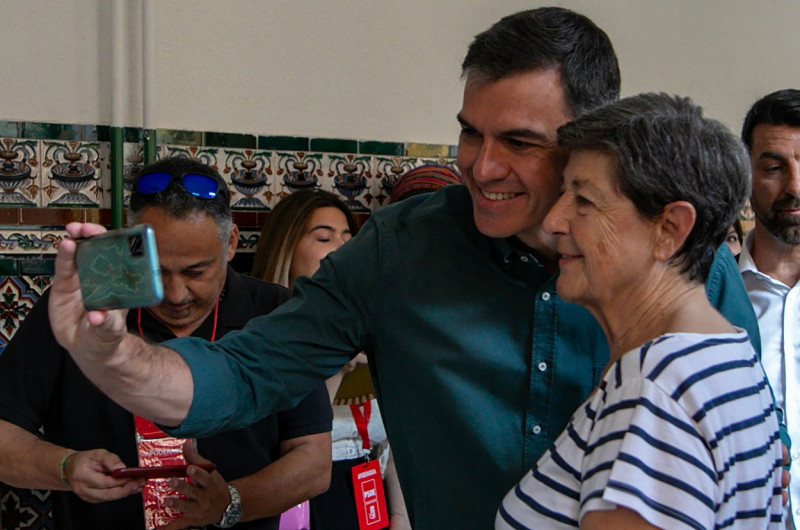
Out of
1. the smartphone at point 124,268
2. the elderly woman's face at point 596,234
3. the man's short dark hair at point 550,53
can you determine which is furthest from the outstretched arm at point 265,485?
the man's short dark hair at point 550,53

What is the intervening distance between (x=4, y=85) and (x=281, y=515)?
1.62 meters

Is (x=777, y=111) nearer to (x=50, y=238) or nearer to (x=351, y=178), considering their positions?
(x=351, y=178)

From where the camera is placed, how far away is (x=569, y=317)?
1446mm

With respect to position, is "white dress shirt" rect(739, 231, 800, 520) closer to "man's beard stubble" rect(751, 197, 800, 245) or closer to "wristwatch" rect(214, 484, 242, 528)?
"man's beard stubble" rect(751, 197, 800, 245)

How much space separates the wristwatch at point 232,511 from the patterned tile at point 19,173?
130 centimetres

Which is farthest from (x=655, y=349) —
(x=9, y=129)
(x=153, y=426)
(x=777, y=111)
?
(x=9, y=129)

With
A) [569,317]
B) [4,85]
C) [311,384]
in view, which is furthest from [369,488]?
[4,85]

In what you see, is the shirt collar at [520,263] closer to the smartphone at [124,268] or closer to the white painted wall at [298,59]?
the smartphone at [124,268]

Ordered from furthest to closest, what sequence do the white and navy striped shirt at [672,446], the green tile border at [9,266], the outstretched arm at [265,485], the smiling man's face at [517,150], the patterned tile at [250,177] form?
the patterned tile at [250,177] → the green tile border at [9,266] → the outstretched arm at [265,485] → the smiling man's face at [517,150] → the white and navy striped shirt at [672,446]

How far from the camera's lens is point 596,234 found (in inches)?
46.8

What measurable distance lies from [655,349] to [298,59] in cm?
228

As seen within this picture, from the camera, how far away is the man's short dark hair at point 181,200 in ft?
6.56

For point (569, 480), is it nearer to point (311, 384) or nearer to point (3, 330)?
point (311, 384)

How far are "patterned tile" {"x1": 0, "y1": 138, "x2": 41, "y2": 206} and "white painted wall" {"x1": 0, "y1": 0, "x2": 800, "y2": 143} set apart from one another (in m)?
0.11
